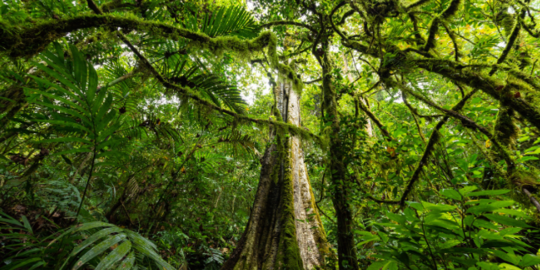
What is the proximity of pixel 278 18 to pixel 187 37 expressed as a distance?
8.39 feet

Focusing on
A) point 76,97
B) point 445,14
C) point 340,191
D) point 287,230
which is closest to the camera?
point 76,97

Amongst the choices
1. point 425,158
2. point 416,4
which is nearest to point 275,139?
point 425,158

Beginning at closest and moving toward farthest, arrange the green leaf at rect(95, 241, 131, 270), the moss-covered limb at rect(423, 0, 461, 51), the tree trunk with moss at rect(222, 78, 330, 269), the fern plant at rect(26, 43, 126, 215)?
the green leaf at rect(95, 241, 131, 270) < the fern plant at rect(26, 43, 126, 215) < the moss-covered limb at rect(423, 0, 461, 51) < the tree trunk with moss at rect(222, 78, 330, 269)

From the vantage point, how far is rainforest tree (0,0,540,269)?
37.4 inches

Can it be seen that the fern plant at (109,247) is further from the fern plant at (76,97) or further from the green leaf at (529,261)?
the green leaf at (529,261)

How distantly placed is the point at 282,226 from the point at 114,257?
5.85ft

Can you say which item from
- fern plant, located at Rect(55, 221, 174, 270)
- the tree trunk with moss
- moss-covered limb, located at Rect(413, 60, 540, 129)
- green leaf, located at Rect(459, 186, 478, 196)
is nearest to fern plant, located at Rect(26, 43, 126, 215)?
fern plant, located at Rect(55, 221, 174, 270)

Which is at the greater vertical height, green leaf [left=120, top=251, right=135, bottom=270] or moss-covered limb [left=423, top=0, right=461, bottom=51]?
moss-covered limb [left=423, top=0, right=461, bottom=51]

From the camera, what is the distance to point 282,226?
2389 mm

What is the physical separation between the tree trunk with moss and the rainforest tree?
0.02m

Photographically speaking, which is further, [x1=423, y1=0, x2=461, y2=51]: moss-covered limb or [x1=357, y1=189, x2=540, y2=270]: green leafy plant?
[x1=423, y1=0, x2=461, y2=51]: moss-covered limb

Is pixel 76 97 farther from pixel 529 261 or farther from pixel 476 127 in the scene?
pixel 476 127

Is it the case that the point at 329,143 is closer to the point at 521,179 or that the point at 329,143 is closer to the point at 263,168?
the point at 521,179

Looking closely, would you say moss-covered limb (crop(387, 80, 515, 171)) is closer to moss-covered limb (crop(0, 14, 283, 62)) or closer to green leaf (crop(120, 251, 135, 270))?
moss-covered limb (crop(0, 14, 283, 62))
